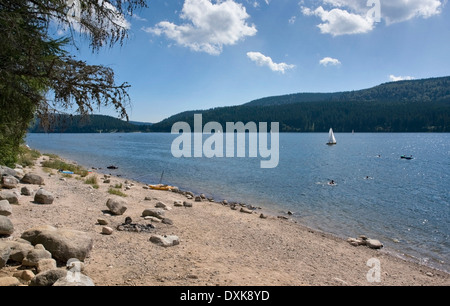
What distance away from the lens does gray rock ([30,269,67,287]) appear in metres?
4.99

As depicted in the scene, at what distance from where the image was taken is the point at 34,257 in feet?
19.1

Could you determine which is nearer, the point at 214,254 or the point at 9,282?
the point at 9,282

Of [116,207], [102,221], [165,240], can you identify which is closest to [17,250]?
[165,240]

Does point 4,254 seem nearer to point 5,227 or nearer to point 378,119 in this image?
point 5,227

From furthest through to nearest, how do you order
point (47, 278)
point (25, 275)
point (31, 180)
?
point (31, 180)
point (25, 275)
point (47, 278)

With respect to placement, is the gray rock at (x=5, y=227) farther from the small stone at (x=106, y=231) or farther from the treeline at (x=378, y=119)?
the treeline at (x=378, y=119)

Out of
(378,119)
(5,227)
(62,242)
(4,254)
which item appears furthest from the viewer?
(378,119)

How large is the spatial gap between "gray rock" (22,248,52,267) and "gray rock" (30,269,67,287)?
0.87 meters

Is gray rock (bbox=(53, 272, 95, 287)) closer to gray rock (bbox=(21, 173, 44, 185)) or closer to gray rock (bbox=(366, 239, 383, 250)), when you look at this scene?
gray rock (bbox=(366, 239, 383, 250))

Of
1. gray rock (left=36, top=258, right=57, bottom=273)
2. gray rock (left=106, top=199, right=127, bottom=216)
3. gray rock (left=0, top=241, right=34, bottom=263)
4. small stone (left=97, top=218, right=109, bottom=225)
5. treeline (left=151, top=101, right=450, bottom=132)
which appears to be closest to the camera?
gray rock (left=36, top=258, right=57, bottom=273)

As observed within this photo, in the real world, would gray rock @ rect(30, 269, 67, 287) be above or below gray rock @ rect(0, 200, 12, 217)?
below

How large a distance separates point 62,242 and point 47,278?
1.48 m

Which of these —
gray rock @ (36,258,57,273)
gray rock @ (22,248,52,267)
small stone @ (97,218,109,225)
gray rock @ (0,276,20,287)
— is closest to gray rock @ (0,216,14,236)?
gray rock @ (22,248,52,267)
